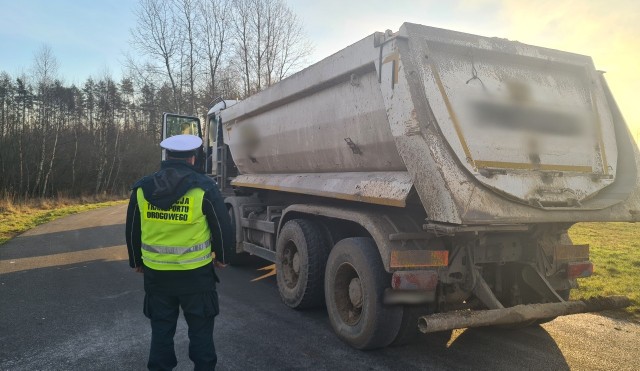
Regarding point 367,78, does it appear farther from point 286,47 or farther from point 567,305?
point 286,47

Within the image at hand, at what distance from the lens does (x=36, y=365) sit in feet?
11.8

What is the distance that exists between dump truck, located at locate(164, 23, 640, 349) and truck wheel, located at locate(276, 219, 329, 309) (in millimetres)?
36

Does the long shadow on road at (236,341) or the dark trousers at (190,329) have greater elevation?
the dark trousers at (190,329)

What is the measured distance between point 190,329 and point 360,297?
→ 1.64m

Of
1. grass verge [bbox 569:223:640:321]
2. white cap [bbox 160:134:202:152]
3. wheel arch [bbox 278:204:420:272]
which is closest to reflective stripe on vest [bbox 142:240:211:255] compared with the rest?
white cap [bbox 160:134:202:152]

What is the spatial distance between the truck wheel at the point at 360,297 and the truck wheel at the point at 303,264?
47cm

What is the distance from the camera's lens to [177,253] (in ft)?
9.12

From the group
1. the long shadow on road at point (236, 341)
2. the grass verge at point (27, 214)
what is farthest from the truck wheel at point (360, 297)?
the grass verge at point (27, 214)

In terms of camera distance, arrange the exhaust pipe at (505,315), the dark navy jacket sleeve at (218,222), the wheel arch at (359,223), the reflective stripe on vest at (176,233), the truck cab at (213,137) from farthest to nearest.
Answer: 1. the truck cab at (213,137)
2. the wheel arch at (359,223)
3. the exhaust pipe at (505,315)
4. the dark navy jacket sleeve at (218,222)
5. the reflective stripe on vest at (176,233)

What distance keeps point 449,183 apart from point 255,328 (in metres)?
2.63

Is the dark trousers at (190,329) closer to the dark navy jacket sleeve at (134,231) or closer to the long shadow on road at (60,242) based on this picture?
the dark navy jacket sleeve at (134,231)

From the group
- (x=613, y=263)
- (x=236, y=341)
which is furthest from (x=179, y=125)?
(x=613, y=263)

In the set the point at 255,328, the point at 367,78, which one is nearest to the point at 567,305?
the point at 367,78

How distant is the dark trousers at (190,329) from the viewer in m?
2.81
